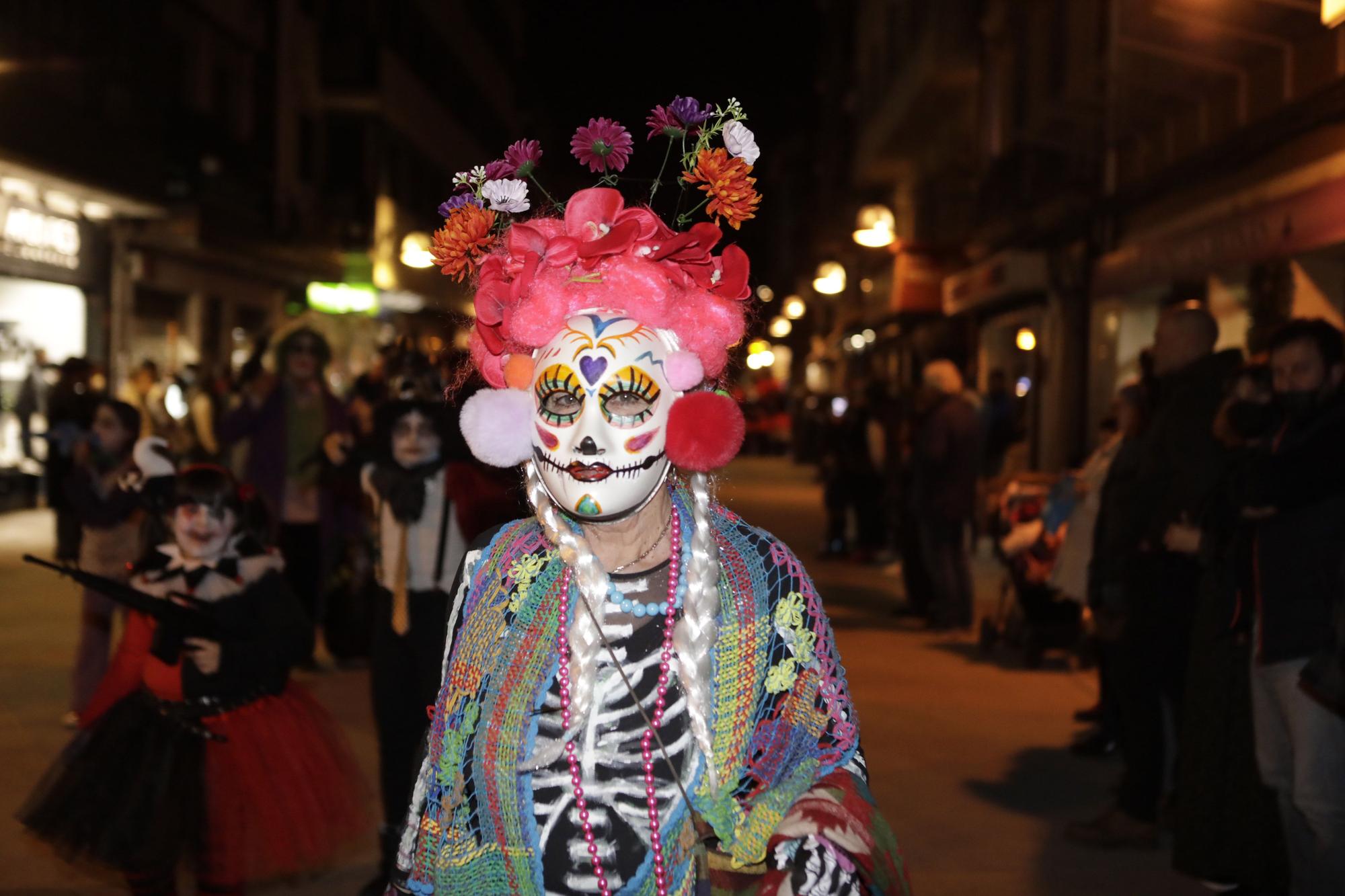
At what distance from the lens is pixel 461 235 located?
2592 millimetres

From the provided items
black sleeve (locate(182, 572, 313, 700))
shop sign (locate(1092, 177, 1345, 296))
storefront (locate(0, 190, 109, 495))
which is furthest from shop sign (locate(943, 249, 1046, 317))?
black sleeve (locate(182, 572, 313, 700))

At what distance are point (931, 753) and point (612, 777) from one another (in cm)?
478

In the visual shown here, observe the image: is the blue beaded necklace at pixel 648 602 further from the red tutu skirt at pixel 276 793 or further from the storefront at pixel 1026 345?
the storefront at pixel 1026 345

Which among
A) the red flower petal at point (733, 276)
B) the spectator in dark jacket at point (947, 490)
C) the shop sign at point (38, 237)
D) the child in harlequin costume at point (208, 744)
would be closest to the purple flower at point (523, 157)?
the red flower petal at point (733, 276)

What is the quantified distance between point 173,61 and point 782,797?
22298 mm

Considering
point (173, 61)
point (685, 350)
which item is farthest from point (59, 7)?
point (685, 350)

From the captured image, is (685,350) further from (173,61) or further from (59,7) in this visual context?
(173,61)

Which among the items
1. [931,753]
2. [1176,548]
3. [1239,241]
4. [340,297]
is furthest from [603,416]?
[340,297]

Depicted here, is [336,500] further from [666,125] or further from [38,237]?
[38,237]

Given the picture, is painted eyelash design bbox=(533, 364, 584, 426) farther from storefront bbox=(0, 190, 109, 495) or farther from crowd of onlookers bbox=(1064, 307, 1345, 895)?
storefront bbox=(0, 190, 109, 495)

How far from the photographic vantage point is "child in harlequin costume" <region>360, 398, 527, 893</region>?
4.80 meters

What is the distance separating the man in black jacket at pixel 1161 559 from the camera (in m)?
5.20

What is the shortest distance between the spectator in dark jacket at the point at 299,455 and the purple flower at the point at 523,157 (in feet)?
18.6

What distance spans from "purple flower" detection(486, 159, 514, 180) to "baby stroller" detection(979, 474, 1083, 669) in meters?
6.15
